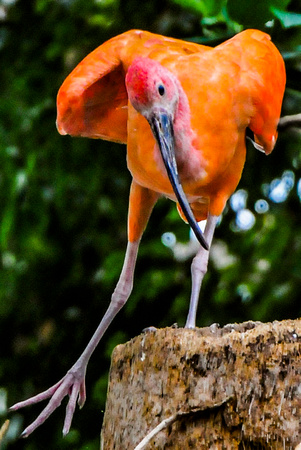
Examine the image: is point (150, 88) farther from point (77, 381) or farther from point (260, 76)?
point (77, 381)

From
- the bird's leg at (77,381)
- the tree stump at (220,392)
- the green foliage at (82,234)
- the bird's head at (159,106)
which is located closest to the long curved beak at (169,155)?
the bird's head at (159,106)

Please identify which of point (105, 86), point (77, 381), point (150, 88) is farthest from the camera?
point (105, 86)

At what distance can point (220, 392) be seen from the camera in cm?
225

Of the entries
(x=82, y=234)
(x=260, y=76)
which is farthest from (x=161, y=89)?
(x=82, y=234)

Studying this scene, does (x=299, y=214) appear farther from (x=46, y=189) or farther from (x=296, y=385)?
(x=296, y=385)

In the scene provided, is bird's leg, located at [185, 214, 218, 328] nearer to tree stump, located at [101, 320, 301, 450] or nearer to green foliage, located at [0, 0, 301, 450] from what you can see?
tree stump, located at [101, 320, 301, 450]

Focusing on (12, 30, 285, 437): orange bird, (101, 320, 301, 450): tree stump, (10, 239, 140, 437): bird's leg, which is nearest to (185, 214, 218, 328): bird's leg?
(12, 30, 285, 437): orange bird

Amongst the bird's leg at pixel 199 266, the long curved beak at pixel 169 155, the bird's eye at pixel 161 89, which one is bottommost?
the bird's leg at pixel 199 266

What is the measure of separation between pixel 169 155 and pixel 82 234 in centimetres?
181

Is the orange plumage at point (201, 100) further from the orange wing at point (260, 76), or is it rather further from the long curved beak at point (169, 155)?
the long curved beak at point (169, 155)

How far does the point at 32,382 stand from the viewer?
4855 millimetres

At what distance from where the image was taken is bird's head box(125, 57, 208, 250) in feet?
10.3

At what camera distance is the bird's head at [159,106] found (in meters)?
3.14

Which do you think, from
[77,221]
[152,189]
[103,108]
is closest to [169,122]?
[152,189]
